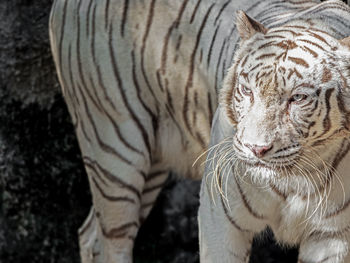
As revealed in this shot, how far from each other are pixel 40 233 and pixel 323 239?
6.96 feet

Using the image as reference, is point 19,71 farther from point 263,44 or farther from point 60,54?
point 263,44

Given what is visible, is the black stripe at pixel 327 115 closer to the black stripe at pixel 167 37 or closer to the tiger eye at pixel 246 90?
the tiger eye at pixel 246 90

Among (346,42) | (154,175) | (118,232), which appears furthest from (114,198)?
(346,42)

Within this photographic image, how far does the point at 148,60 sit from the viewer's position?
348 centimetres

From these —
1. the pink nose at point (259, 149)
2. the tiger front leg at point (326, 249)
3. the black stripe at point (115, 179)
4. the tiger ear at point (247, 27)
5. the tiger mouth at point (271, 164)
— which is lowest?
the tiger front leg at point (326, 249)

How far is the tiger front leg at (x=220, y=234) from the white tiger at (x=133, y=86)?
50cm

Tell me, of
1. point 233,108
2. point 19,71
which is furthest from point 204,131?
point 19,71

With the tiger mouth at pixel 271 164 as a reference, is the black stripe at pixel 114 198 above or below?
below

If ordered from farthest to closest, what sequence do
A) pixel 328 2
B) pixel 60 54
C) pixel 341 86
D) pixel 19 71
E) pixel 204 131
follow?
pixel 19 71, pixel 60 54, pixel 204 131, pixel 328 2, pixel 341 86

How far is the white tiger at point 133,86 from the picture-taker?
3361 mm

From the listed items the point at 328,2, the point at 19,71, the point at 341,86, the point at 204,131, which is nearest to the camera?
the point at 341,86

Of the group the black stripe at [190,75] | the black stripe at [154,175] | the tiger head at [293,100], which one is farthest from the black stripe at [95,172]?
the tiger head at [293,100]

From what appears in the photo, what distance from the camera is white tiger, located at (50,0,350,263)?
3.36m

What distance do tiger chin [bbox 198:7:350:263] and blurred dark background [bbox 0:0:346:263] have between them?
4.67ft
